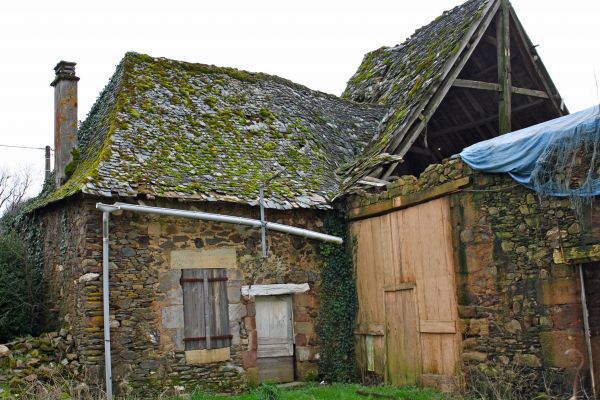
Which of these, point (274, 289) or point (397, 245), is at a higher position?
point (397, 245)

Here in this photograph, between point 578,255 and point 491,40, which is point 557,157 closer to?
point 578,255

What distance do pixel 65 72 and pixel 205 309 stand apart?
17.5 feet

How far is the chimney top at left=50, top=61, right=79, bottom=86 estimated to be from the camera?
12.5 m

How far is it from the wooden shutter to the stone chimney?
3.52m

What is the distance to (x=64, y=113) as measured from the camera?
489 inches

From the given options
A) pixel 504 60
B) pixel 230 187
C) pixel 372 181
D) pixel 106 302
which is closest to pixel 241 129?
pixel 230 187

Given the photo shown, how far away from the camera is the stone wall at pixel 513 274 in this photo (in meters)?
8.23

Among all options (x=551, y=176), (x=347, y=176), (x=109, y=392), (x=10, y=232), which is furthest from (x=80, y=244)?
(x=551, y=176)

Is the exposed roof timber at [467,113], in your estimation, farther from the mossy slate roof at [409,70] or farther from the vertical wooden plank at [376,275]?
the vertical wooden plank at [376,275]

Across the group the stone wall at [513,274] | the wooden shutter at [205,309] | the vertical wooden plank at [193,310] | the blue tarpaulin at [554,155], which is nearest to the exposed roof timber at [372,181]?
the stone wall at [513,274]

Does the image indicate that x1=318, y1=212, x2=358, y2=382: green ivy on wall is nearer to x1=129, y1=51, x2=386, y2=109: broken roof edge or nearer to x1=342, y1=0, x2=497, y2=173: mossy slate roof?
x1=342, y1=0, x2=497, y2=173: mossy slate roof

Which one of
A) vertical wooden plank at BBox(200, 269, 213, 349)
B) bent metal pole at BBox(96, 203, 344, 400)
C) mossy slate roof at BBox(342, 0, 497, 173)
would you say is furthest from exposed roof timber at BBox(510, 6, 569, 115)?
vertical wooden plank at BBox(200, 269, 213, 349)

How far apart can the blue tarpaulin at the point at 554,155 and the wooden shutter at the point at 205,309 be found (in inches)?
186

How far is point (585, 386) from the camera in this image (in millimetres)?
8023
